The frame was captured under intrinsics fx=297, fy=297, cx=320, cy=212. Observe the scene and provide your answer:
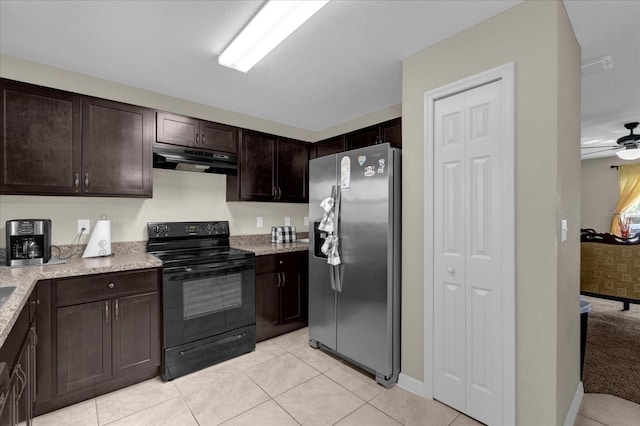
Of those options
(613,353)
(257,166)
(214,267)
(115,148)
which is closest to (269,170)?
(257,166)

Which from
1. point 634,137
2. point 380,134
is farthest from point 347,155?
point 634,137

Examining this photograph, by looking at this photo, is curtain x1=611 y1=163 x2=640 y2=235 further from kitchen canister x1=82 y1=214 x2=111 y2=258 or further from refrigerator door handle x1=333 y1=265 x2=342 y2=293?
kitchen canister x1=82 y1=214 x2=111 y2=258

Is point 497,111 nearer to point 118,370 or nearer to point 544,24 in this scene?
point 544,24

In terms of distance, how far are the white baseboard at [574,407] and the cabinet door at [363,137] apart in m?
2.62

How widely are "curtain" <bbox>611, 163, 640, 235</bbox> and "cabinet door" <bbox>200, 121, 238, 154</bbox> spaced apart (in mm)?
7722

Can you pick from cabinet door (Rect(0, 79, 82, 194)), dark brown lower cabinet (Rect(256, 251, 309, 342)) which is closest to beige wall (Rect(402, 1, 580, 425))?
dark brown lower cabinet (Rect(256, 251, 309, 342))

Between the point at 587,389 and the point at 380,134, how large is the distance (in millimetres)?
2735

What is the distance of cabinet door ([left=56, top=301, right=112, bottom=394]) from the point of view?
1980 millimetres

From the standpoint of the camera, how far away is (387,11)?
175 cm

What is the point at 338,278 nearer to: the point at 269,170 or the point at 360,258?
the point at 360,258

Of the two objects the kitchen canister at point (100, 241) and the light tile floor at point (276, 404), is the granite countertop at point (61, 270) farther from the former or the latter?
the light tile floor at point (276, 404)

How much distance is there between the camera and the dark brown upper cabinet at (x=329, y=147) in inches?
144

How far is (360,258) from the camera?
2.42m

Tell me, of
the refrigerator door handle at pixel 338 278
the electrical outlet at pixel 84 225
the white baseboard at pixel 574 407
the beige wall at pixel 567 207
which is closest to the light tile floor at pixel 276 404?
the white baseboard at pixel 574 407
